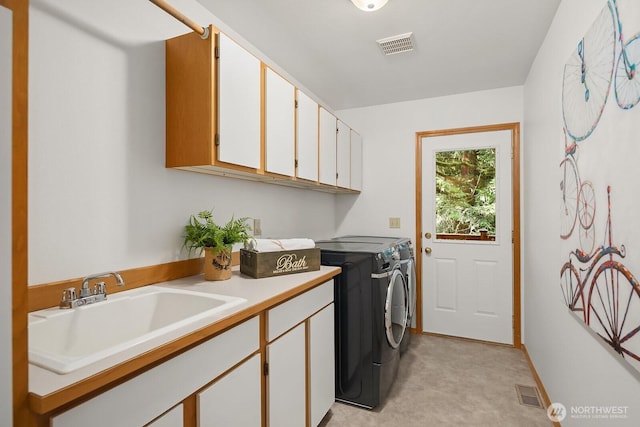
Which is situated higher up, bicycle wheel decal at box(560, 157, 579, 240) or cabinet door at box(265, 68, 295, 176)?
cabinet door at box(265, 68, 295, 176)

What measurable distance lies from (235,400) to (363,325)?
3.52 feet

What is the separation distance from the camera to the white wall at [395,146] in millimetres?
3232

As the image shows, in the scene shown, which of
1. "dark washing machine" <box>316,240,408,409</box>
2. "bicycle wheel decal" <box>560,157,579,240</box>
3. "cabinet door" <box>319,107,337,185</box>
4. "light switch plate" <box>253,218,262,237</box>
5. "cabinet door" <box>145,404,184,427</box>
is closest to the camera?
"cabinet door" <box>145,404,184,427</box>

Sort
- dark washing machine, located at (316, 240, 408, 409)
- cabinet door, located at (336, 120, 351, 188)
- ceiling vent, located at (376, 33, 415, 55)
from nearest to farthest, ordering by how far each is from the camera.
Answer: dark washing machine, located at (316, 240, 408, 409), ceiling vent, located at (376, 33, 415, 55), cabinet door, located at (336, 120, 351, 188)

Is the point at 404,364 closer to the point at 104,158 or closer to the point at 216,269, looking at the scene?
the point at 216,269

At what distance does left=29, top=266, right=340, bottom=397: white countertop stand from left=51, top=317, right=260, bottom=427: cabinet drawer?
0.22ft

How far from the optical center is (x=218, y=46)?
5.07 ft

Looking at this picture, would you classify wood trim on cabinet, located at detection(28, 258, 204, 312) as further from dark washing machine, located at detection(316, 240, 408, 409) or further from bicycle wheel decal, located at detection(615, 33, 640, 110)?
bicycle wheel decal, located at detection(615, 33, 640, 110)

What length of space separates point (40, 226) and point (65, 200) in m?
0.12

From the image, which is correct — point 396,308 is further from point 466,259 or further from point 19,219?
point 19,219

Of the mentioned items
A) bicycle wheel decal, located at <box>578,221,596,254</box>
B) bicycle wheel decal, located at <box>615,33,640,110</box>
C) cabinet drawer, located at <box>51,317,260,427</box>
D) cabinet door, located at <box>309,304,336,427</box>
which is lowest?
cabinet door, located at <box>309,304,336,427</box>

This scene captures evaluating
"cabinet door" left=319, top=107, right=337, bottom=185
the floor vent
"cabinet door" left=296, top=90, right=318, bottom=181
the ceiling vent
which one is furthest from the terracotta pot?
the floor vent

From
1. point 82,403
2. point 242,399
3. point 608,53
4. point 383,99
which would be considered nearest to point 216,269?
point 242,399

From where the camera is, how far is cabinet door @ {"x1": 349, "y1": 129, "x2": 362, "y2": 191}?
3320 millimetres
